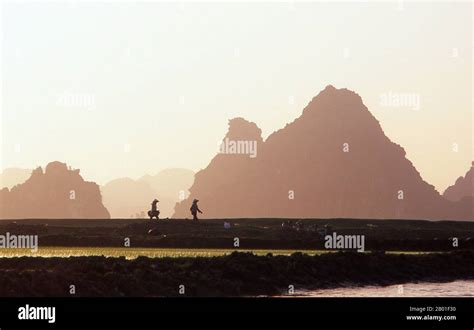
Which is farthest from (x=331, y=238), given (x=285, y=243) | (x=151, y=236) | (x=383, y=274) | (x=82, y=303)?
(x=82, y=303)

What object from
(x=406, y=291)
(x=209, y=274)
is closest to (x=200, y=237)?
(x=209, y=274)

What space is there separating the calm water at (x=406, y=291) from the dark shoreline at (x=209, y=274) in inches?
55.9

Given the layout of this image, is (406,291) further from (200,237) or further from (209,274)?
(200,237)

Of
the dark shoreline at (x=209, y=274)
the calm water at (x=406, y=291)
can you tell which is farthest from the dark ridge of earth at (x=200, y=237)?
the calm water at (x=406, y=291)

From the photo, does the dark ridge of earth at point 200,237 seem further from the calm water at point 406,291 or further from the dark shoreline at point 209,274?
the calm water at point 406,291

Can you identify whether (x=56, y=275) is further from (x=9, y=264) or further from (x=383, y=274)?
(x=383, y=274)

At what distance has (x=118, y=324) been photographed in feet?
142

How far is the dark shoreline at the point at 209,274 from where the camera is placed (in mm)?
52812

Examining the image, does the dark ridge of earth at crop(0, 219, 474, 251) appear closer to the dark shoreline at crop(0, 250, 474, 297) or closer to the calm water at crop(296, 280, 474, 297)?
the dark shoreline at crop(0, 250, 474, 297)

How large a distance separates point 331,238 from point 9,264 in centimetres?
3553

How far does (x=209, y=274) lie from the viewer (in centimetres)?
5828

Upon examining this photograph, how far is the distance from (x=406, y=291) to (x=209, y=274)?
11565 mm

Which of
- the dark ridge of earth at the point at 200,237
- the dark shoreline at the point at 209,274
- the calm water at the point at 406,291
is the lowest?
the calm water at the point at 406,291

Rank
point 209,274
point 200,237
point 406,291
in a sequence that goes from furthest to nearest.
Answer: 1. point 200,237
2. point 406,291
3. point 209,274
